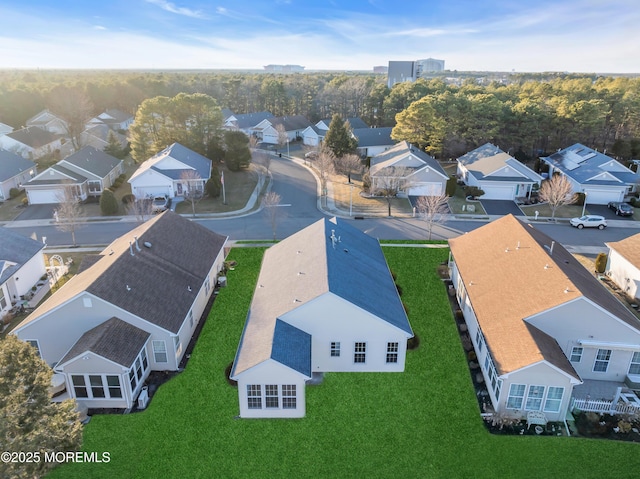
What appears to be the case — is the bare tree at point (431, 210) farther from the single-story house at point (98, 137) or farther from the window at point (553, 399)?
the single-story house at point (98, 137)

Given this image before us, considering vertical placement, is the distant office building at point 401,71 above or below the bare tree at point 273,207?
above

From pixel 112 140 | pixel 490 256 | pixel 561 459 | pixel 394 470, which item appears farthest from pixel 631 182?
pixel 112 140

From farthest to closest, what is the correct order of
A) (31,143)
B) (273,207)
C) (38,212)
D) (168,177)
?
(31,143) → (168,177) → (38,212) → (273,207)

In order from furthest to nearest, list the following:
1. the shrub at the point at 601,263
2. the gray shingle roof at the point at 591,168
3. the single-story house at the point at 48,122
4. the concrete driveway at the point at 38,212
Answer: the single-story house at the point at 48,122 < the gray shingle roof at the point at 591,168 < the concrete driveway at the point at 38,212 < the shrub at the point at 601,263

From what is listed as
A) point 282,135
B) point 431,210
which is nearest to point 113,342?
point 431,210

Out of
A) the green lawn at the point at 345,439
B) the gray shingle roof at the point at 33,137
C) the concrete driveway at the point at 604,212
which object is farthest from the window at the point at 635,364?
the gray shingle roof at the point at 33,137

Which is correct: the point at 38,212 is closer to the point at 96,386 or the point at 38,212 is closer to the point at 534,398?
the point at 96,386

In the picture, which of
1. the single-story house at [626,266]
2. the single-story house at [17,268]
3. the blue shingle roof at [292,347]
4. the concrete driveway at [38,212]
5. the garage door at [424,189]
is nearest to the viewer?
the blue shingle roof at [292,347]
